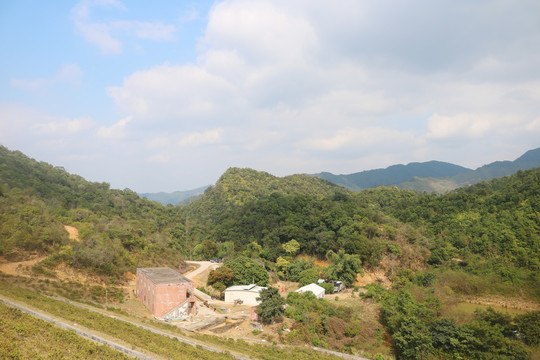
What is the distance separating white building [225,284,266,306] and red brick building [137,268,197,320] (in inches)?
228

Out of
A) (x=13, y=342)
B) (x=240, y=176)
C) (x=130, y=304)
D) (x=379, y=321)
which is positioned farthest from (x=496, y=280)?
(x=240, y=176)

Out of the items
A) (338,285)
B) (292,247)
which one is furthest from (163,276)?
(292,247)

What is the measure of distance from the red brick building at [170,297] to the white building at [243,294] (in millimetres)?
5796

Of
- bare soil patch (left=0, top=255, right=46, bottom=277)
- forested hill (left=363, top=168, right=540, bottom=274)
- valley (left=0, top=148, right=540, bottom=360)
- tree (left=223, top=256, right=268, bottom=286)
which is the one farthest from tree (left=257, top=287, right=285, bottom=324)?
forested hill (left=363, top=168, right=540, bottom=274)

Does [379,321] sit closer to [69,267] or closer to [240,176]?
[69,267]

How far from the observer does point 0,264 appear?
76.3ft

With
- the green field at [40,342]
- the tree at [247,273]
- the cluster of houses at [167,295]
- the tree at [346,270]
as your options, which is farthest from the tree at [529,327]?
the tree at [247,273]

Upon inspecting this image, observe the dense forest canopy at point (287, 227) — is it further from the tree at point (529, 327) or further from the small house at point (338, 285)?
the tree at point (529, 327)

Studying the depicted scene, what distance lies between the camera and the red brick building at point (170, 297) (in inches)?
866

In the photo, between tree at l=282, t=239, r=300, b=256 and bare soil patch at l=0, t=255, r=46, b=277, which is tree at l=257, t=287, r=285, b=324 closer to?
bare soil patch at l=0, t=255, r=46, b=277

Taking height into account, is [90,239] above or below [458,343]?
above

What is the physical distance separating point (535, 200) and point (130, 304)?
144 feet

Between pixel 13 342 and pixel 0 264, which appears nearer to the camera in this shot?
pixel 13 342

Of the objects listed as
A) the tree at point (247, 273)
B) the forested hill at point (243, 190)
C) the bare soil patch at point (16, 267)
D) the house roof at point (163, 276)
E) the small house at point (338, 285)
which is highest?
the forested hill at point (243, 190)
